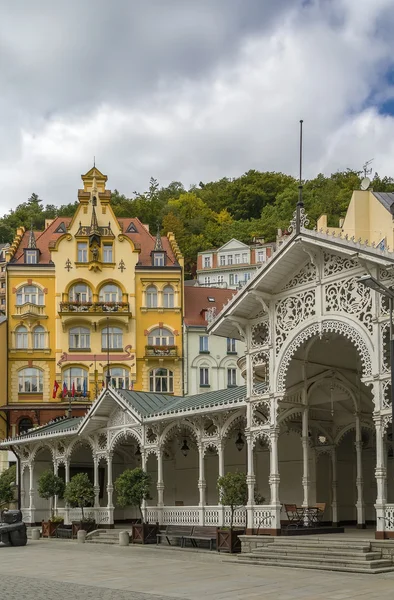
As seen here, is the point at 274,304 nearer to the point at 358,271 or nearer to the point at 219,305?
the point at 358,271

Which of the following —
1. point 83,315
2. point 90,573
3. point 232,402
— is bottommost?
point 90,573

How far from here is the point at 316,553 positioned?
72.1 feet

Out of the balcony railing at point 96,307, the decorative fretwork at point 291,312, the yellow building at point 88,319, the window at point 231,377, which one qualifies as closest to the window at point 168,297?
the yellow building at point 88,319

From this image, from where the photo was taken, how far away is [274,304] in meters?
25.4

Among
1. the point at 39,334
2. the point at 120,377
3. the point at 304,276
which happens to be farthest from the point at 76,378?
the point at 304,276

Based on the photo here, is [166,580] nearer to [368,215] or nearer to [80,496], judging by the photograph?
[80,496]

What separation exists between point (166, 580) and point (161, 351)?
146 ft

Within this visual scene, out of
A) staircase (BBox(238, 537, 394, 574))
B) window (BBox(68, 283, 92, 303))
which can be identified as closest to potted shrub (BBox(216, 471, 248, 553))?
staircase (BBox(238, 537, 394, 574))

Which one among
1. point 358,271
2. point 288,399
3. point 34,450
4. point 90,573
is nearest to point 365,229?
point 34,450

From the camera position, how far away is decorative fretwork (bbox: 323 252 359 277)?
23.1m

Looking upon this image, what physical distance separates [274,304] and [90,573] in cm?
854

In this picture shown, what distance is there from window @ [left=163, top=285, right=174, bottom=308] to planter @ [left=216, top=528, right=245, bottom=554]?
1541 inches

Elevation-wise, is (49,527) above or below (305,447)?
below

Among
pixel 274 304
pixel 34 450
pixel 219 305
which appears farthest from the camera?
pixel 219 305
